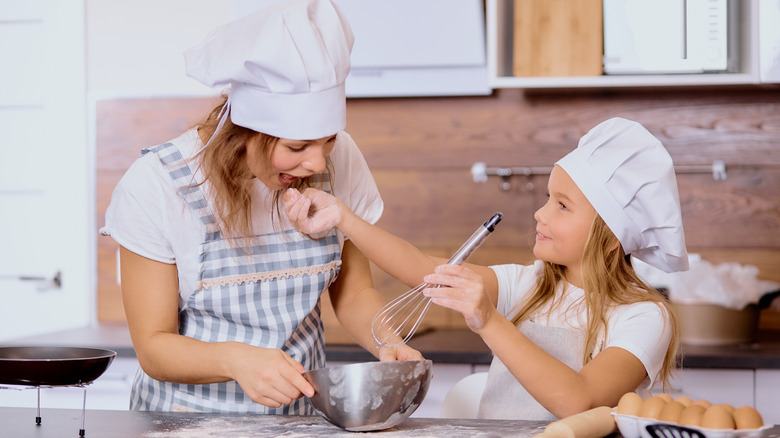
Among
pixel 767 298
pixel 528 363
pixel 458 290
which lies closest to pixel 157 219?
pixel 458 290

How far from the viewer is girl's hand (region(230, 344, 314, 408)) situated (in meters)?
1.05

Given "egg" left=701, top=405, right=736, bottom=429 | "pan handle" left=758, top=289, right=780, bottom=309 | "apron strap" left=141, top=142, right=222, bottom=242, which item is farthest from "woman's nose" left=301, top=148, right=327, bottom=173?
"pan handle" left=758, top=289, right=780, bottom=309

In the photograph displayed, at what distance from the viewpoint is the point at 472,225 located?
7.67 feet

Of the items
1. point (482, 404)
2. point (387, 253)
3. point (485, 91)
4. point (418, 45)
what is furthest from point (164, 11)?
point (482, 404)

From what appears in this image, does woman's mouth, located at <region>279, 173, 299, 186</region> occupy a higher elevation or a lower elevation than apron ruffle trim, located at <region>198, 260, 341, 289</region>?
higher

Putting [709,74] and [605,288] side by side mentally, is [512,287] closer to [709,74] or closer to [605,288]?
[605,288]

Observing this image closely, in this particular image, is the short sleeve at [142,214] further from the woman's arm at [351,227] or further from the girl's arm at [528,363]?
the girl's arm at [528,363]

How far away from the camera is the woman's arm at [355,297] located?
138cm

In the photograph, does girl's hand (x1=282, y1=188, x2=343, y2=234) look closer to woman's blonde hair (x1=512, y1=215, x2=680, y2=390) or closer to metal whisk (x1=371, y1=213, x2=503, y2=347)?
metal whisk (x1=371, y1=213, x2=503, y2=347)

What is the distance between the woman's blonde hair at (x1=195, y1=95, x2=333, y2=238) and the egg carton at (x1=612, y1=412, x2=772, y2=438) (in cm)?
59

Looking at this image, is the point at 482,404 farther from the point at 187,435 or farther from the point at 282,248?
the point at 187,435

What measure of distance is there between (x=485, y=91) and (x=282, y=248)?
112 centimetres

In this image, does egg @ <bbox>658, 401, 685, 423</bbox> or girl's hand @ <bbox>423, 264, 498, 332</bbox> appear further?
girl's hand @ <bbox>423, 264, 498, 332</bbox>

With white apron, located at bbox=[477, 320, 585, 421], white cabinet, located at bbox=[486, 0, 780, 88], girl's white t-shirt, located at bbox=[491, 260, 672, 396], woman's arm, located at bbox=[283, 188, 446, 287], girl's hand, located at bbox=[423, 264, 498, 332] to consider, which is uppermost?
white cabinet, located at bbox=[486, 0, 780, 88]
